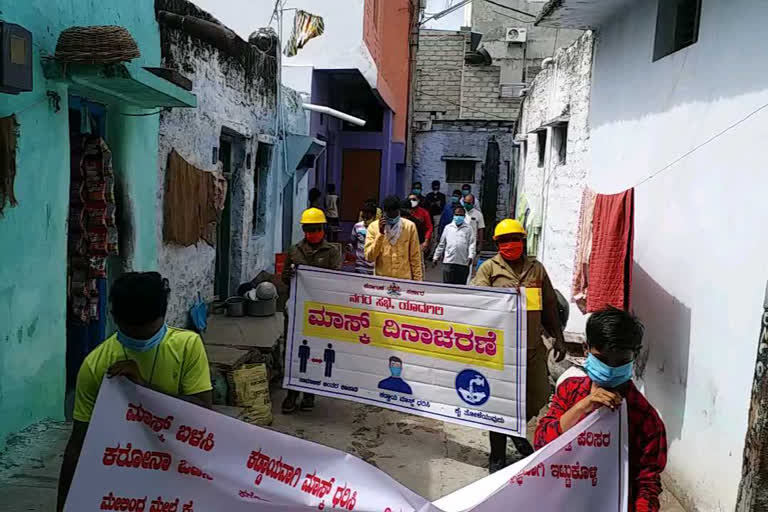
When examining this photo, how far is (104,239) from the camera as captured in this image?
16.3 feet

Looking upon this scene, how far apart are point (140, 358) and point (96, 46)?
91.9 inches

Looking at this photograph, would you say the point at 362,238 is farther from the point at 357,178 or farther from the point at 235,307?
the point at 357,178

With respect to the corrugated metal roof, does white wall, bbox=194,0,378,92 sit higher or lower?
higher

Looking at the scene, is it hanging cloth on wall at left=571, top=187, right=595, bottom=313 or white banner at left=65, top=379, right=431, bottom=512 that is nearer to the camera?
white banner at left=65, top=379, right=431, bottom=512

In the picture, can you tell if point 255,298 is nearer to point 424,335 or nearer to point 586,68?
point 424,335

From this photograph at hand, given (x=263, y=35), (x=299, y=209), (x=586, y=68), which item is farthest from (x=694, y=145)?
(x=299, y=209)

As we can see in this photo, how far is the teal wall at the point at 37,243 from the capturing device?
12.6ft

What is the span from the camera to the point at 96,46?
402cm

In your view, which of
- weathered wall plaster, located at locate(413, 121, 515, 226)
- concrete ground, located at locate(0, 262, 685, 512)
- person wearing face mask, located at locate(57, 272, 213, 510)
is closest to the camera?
person wearing face mask, located at locate(57, 272, 213, 510)

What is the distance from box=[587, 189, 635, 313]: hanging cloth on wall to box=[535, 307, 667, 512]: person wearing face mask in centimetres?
322

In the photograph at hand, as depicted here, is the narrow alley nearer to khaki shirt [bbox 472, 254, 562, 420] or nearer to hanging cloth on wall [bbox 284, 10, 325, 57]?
khaki shirt [bbox 472, 254, 562, 420]

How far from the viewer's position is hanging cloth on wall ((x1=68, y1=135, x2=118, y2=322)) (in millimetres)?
4871

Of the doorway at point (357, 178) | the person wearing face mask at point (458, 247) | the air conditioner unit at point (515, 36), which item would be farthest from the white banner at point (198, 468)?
the air conditioner unit at point (515, 36)

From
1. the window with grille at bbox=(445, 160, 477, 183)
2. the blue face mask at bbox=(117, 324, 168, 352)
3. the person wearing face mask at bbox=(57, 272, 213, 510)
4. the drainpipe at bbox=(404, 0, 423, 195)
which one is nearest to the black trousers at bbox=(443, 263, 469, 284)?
the person wearing face mask at bbox=(57, 272, 213, 510)
